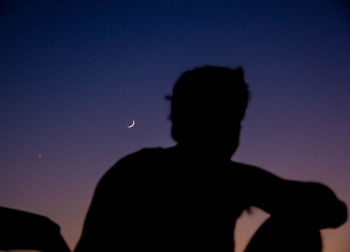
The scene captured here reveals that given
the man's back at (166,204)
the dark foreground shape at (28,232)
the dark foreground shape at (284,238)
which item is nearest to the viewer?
the dark foreground shape at (28,232)

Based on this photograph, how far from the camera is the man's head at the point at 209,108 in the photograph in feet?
7.93

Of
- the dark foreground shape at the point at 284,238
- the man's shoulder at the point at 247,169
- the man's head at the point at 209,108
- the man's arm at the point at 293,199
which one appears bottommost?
the dark foreground shape at the point at 284,238

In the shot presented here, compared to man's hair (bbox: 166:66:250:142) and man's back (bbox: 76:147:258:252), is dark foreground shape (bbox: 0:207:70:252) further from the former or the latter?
man's hair (bbox: 166:66:250:142)

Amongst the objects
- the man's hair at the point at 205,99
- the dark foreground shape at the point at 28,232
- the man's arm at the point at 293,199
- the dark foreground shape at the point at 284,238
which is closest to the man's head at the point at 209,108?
the man's hair at the point at 205,99

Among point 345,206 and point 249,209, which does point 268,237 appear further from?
point 345,206

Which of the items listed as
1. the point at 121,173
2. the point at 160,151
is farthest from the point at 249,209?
the point at 121,173

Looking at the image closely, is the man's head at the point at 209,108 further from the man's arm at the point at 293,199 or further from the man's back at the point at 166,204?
the man's arm at the point at 293,199

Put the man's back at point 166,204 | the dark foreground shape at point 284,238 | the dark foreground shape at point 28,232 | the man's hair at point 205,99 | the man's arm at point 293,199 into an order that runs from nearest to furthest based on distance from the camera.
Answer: the dark foreground shape at point 28,232, the man's back at point 166,204, the dark foreground shape at point 284,238, the man's hair at point 205,99, the man's arm at point 293,199

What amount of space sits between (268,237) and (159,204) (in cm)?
75

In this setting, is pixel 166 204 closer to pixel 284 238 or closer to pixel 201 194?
pixel 201 194

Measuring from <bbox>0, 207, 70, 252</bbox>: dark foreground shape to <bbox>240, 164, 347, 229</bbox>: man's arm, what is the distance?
52.7 inches

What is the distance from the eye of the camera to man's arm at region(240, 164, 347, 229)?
8.40 feet

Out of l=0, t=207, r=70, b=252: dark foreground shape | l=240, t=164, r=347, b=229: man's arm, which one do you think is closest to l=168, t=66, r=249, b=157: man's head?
l=240, t=164, r=347, b=229: man's arm

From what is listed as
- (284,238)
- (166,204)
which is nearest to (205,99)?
(166,204)
